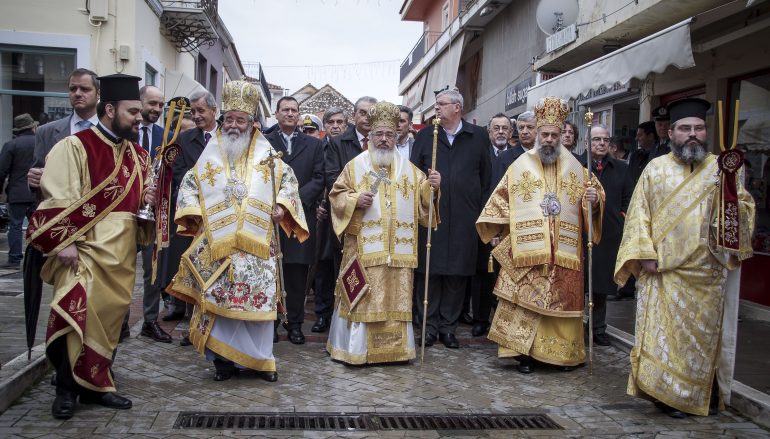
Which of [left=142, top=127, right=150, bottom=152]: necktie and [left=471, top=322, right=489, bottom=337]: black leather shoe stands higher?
[left=142, top=127, right=150, bottom=152]: necktie

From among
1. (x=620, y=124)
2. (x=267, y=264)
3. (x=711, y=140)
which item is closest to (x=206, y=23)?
(x=620, y=124)

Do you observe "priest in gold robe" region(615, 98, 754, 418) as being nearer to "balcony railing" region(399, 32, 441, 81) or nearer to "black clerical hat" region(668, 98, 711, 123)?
"black clerical hat" region(668, 98, 711, 123)

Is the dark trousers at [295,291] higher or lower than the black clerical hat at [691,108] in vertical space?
lower

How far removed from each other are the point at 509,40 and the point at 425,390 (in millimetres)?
A: 14228

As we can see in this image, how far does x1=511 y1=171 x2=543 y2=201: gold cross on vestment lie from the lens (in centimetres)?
640

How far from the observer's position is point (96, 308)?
15.4 feet

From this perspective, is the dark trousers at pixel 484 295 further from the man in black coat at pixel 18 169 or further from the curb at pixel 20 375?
the man in black coat at pixel 18 169

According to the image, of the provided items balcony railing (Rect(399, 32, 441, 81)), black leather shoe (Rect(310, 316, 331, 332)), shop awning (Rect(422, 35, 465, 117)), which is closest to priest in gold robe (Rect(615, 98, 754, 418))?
black leather shoe (Rect(310, 316, 331, 332))

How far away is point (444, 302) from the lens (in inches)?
287

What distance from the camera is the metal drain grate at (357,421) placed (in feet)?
15.3

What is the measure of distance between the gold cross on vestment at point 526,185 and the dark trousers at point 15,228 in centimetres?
806

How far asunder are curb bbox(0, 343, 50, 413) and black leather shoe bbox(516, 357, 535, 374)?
379 cm

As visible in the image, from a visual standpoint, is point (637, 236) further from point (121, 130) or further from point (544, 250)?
point (121, 130)

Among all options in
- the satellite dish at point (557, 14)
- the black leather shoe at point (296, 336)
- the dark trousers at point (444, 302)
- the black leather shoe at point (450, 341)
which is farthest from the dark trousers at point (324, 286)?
the satellite dish at point (557, 14)
